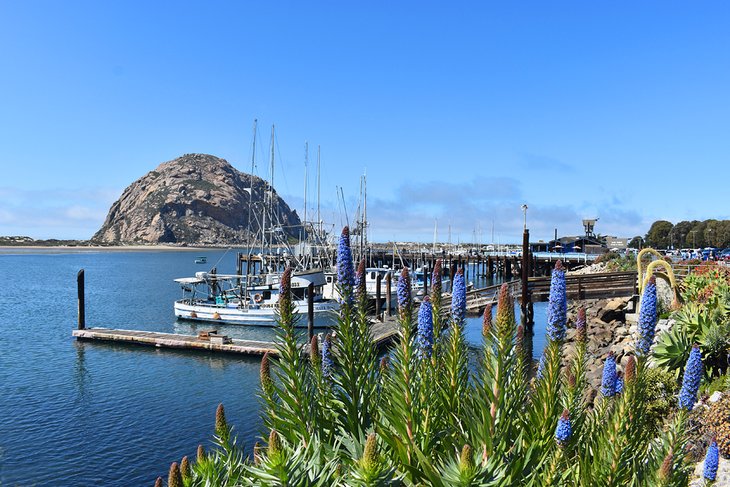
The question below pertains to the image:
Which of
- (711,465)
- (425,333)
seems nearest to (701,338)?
(711,465)

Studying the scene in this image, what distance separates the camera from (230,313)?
41.2 m

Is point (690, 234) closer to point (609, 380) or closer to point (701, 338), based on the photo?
point (701, 338)

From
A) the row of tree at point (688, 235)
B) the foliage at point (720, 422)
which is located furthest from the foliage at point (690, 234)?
the foliage at point (720, 422)

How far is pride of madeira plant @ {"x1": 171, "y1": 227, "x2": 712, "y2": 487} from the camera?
2990 millimetres

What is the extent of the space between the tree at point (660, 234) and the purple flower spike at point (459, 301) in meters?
131

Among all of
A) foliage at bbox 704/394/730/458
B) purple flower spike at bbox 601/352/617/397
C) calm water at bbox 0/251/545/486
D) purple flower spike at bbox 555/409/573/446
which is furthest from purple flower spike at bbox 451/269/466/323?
calm water at bbox 0/251/545/486

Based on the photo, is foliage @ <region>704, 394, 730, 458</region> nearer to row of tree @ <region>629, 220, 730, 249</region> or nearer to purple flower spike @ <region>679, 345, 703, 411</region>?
purple flower spike @ <region>679, 345, 703, 411</region>

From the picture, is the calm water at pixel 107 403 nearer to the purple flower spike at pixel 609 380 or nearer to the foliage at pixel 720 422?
the purple flower spike at pixel 609 380

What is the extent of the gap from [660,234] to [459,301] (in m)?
135

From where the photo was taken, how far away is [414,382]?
350 cm

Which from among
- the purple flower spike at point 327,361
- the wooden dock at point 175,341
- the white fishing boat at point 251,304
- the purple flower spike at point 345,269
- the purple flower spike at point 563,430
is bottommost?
the wooden dock at point 175,341

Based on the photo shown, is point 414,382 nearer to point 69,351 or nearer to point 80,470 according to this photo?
point 80,470

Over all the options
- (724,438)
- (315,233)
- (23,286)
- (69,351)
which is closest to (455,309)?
(724,438)

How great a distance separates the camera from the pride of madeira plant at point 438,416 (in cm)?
299
